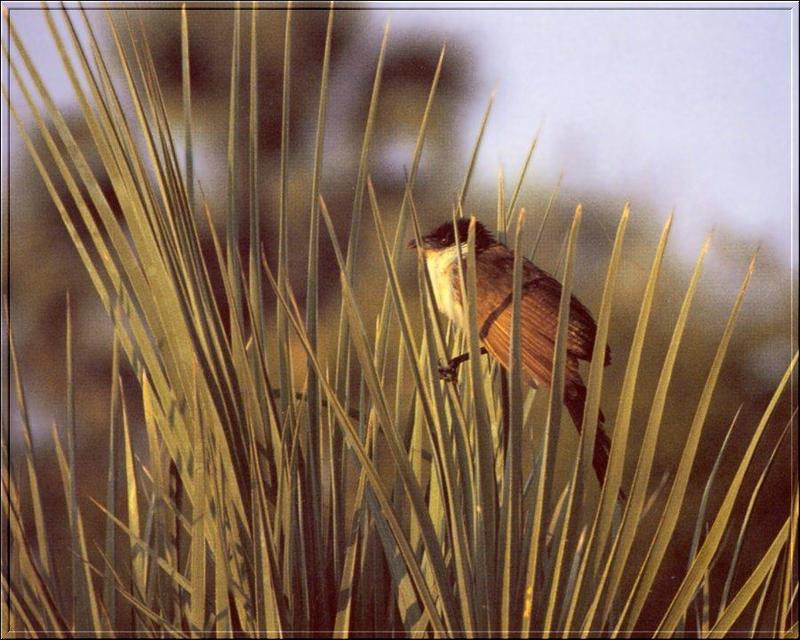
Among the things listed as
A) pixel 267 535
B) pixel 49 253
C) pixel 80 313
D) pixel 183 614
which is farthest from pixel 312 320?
pixel 49 253

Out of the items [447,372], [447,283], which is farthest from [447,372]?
[447,283]

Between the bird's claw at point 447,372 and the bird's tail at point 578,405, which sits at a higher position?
the bird's claw at point 447,372

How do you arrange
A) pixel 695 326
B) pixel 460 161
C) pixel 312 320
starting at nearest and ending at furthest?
pixel 312 320, pixel 460 161, pixel 695 326

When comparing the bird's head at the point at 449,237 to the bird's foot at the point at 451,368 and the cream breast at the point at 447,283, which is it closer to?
the cream breast at the point at 447,283

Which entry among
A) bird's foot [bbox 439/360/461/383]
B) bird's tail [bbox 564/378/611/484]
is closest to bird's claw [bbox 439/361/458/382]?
bird's foot [bbox 439/360/461/383]

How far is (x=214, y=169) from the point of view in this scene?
1.03 metres

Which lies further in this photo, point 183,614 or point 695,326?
point 695,326

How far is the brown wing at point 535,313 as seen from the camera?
3.15 ft

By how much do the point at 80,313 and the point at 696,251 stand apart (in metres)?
0.80

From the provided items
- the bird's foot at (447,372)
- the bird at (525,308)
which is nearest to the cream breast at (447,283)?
the bird at (525,308)

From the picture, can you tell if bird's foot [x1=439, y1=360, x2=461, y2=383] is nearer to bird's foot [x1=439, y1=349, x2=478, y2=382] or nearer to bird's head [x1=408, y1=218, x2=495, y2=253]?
bird's foot [x1=439, y1=349, x2=478, y2=382]

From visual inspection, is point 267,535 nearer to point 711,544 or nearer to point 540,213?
point 711,544

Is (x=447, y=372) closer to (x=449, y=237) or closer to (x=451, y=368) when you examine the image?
(x=451, y=368)

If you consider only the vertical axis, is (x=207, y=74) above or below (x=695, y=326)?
above
